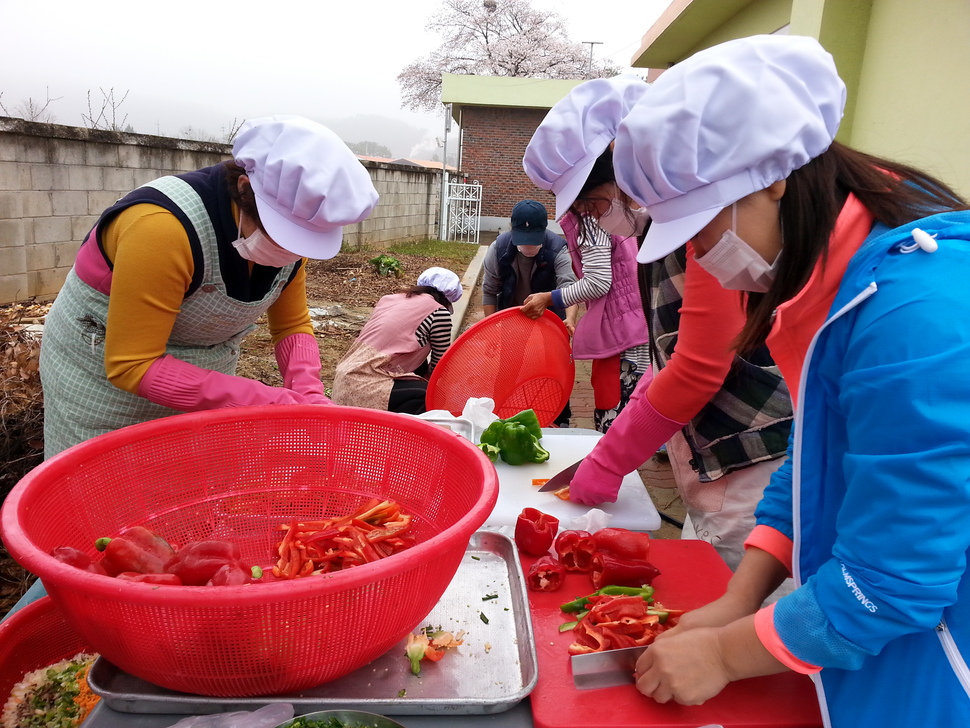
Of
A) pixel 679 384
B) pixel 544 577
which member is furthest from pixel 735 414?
pixel 544 577

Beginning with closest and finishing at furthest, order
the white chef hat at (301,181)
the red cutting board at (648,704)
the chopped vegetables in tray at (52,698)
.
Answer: the red cutting board at (648,704), the chopped vegetables in tray at (52,698), the white chef hat at (301,181)

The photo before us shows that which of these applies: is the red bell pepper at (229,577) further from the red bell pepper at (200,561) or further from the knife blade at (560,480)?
the knife blade at (560,480)

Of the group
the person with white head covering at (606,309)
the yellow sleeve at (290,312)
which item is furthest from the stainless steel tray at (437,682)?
the person with white head covering at (606,309)

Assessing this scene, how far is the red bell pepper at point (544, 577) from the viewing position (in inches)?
67.9

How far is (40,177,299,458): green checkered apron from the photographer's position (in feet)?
7.25

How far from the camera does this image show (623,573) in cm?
173

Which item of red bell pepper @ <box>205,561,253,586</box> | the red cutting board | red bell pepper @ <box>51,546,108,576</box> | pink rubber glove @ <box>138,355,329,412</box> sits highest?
pink rubber glove @ <box>138,355,329,412</box>

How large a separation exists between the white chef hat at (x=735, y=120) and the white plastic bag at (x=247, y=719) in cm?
105

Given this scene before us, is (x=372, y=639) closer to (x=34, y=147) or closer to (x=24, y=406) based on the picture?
(x=24, y=406)

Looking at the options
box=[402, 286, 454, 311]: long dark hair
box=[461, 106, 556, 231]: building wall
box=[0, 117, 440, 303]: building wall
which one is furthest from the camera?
box=[461, 106, 556, 231]: building wall

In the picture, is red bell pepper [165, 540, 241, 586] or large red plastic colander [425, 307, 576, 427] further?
large red plastic colander [425, 307, 576, 427]

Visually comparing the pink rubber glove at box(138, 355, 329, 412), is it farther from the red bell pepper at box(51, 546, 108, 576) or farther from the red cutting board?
the red cutting board

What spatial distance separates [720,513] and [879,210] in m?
1.35

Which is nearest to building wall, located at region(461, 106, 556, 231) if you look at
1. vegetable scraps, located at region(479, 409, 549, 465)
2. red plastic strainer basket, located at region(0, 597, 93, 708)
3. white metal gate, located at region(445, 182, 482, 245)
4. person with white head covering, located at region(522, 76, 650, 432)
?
white metal gate, located at region(445, 182, 482, 245)
